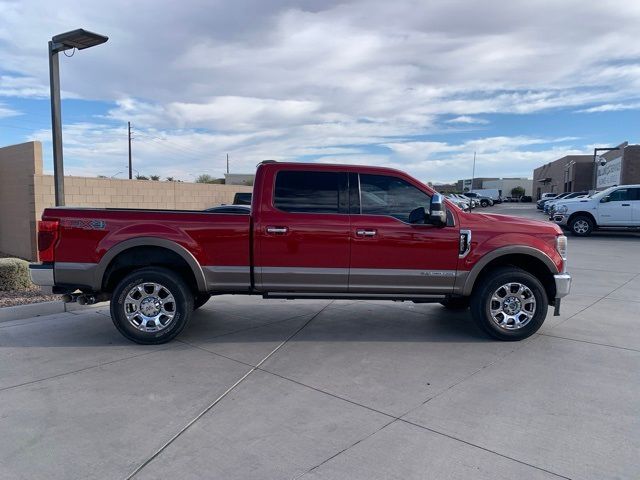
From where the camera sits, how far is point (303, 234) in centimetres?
548

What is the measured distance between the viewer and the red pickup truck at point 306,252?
539 centimetres

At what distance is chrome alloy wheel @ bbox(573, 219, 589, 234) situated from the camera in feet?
63.6

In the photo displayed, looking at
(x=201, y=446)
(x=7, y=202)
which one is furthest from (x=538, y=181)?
(x=201, y=446)

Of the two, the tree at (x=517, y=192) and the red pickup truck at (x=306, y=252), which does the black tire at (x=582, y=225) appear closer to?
the red pickup truck at (x=306, y=252)

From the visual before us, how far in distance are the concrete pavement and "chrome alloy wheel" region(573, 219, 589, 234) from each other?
1423 cm

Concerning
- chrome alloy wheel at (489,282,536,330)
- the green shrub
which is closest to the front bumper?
chrome alloy wheel at (489,282,536,330)

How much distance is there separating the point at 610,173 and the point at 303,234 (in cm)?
4217

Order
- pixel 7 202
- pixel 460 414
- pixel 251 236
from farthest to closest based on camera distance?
pixel 7 202, pixel 251 236, pixel 460 414

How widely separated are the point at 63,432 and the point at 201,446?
3.49 feet

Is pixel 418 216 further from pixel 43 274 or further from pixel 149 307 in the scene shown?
pixel 43 274

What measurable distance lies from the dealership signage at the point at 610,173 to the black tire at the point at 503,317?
3573cm

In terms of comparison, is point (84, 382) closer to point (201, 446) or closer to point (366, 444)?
point (201, 446)

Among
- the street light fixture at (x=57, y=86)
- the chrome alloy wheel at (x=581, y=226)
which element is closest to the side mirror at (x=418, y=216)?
the street light fixture at (x=57, y=86)

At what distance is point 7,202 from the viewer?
43.2ft
